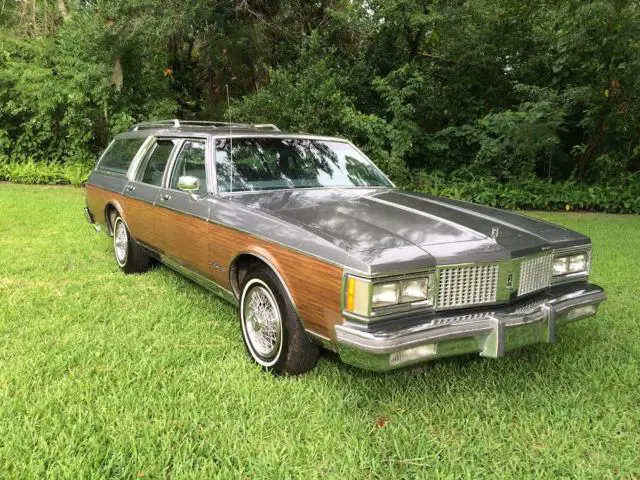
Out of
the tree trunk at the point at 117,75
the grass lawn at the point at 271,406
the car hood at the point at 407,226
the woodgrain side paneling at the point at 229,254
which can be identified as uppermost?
the tree trunk at the point at 117,75

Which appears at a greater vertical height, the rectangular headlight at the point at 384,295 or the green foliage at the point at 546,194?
the rectangular headlight at the point at 384,295

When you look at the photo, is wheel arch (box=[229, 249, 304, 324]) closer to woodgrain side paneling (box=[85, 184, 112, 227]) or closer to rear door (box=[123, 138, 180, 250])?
rear door (box=[123, 138, 180, 250])

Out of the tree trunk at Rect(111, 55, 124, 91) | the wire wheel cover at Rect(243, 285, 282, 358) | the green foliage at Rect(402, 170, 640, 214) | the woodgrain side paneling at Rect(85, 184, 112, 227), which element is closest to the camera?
the wire wheel cover at Rect(243, 285, 282, 358)

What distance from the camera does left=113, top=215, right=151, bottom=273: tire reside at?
18.1 ft

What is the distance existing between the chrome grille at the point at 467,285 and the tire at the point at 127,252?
3.51 m

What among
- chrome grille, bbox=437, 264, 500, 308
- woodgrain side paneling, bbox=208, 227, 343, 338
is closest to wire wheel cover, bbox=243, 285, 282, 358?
woodgrain side paneling, bbox=208, 227, 343, 338

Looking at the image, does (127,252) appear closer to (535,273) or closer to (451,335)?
(451,335)

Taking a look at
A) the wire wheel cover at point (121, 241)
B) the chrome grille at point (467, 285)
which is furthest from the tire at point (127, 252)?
the chrome grille at point (467, 285)

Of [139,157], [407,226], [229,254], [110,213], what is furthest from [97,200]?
[407,226]

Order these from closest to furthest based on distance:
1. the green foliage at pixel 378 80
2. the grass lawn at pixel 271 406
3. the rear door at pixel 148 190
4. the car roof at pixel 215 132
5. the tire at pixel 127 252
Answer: the grass lawn at pixel 271 406 < the car roof at pixel 215 132 < the rear door at pixel 148 190 < the tire at pixel 127 252 < the green foliage at pixel 378 80

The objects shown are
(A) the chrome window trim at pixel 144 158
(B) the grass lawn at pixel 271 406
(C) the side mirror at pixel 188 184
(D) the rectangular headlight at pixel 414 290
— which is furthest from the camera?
(A) the chrome window trim at pixel 144 158

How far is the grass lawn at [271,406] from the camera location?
253cm

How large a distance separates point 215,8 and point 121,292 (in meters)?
10.6

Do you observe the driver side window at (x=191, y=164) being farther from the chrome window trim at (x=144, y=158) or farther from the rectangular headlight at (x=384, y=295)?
the rectangular headlight at (x=384, y=295)
